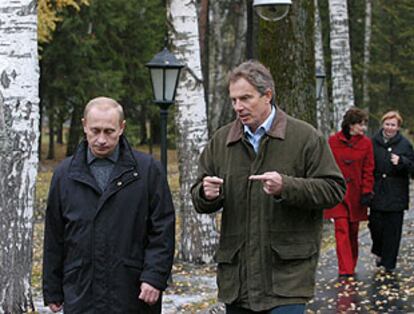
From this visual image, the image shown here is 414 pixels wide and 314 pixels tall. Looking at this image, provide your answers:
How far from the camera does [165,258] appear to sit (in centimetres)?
587

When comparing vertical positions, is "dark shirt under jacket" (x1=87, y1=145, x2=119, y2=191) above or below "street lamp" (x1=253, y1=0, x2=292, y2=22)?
below

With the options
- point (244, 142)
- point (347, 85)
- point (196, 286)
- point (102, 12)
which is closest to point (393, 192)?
point (196, 286)

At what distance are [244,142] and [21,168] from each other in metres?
4.71

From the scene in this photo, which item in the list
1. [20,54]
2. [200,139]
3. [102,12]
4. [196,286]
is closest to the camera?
[20,54]

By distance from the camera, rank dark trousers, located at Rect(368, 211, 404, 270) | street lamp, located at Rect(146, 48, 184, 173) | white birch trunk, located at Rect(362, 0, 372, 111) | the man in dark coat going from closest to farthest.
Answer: the man in dark coat → street lamp, located at Rect(146, 48, 184, 173) → dark trousers, located at Rect(368, 211, 404, 270) → white birch trunk, located at Rect(362, 0, 372, 111)

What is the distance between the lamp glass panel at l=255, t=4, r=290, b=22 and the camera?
13.3 metres

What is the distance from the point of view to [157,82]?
1220cm

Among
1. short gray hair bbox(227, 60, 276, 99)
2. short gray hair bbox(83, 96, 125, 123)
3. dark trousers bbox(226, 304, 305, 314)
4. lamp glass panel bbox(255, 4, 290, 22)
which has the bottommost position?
dark trousers bbox(226, 304, 305, 314)

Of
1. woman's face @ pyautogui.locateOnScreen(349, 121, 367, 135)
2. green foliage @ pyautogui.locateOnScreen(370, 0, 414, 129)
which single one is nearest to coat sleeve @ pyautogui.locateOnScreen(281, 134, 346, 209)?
woman's face @ pyautogui.locateOnScreen(349, 121, 367, 135)

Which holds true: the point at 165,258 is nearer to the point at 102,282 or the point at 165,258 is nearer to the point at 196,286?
the point at 102,282

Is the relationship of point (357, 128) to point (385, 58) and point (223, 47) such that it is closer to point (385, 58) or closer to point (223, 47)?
point (223, 47)

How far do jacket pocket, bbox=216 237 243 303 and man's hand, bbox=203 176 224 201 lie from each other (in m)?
0.30

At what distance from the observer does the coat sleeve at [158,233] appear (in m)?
5.82

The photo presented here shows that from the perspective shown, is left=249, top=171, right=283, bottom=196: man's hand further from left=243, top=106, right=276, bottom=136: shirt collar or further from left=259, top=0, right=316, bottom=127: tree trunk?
left=259, top=0, right=316, bottom=127: tree trunk
